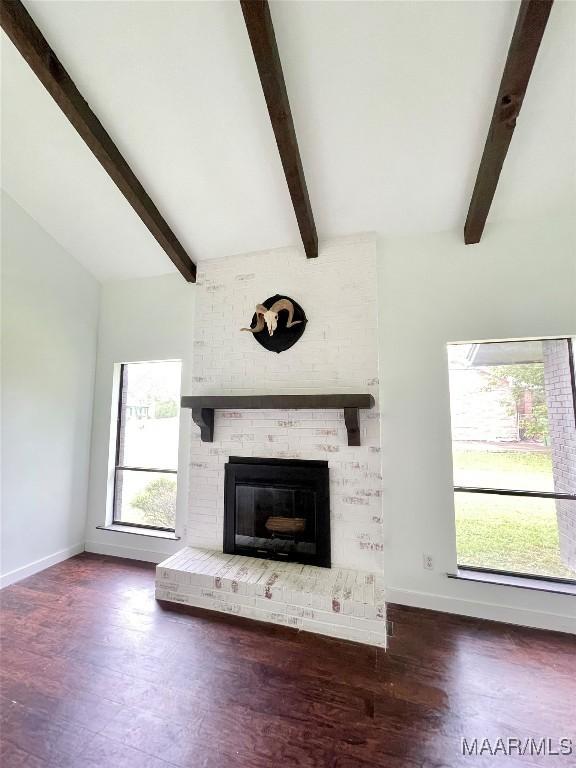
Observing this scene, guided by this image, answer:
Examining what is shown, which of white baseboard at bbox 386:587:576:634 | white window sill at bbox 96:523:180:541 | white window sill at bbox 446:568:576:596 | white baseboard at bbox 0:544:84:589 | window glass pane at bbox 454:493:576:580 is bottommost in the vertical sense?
white baseboard at bbox 386:587:576:634

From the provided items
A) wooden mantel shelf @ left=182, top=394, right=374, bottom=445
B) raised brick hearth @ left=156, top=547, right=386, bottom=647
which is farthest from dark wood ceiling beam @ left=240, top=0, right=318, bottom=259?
raised brick hearth @ left=156, top=547, right=386, bottom=647

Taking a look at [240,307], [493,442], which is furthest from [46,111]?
[493,442]

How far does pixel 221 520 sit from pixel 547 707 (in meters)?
2.55

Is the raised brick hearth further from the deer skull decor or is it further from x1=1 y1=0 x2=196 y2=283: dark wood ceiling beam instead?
x1=1 y1=0 x2=196 y2=283: dark wood ceiling beam

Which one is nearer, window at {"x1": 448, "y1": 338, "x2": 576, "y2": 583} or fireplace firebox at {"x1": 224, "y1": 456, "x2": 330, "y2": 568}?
window at {"x1": 448, "y1": 338, "x2": 576, "y2": 583}

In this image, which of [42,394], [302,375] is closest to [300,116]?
[302,375]

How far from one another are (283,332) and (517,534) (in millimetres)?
2647

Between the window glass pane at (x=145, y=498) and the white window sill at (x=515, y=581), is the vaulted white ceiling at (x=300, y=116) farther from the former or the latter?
the white window sill at (x=515, y=581)

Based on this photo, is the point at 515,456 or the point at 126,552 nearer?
the point at 515,456

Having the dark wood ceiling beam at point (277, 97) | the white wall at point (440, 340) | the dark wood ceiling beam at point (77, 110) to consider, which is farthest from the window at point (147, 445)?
the white wall at point (440, 340)

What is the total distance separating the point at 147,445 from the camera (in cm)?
382

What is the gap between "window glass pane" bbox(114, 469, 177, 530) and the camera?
144 inches

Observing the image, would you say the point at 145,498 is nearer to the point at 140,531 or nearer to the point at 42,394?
the point at 140,531

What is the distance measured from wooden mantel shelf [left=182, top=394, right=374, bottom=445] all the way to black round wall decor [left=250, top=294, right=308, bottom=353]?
0.57 meters
